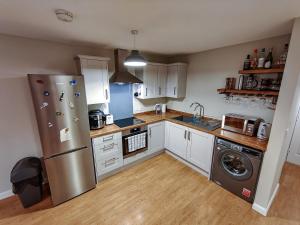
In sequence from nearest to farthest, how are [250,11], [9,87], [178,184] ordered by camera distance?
[250,11] → [9,87] → [178,184]

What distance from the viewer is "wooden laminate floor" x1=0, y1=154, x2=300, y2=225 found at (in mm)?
1840

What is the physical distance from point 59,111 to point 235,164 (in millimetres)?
2686

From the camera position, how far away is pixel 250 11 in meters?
1.29

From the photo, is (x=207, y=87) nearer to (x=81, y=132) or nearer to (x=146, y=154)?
(x=146, y=154)

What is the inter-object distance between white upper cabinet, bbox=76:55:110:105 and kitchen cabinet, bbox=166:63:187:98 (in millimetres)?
1579

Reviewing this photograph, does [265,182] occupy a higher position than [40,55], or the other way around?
[40,55]

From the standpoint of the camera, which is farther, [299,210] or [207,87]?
[207,87]

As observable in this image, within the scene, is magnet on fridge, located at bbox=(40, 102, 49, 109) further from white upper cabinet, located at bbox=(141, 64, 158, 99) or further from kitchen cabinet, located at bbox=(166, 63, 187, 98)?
kitchen cabinet, located at bbox=(166, 63, 187, 98)

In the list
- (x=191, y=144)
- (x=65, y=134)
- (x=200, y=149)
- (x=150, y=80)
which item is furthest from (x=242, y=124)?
(x=65, y=134)

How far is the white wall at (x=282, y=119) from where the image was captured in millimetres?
1485

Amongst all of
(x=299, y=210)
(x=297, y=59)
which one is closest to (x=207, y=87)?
(x=297, y=59)

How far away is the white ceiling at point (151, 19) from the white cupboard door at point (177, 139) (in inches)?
66.1

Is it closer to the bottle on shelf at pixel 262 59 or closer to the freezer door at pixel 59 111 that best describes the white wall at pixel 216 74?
the bottle on shelf at pixel 262 59

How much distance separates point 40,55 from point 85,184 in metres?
2.11
